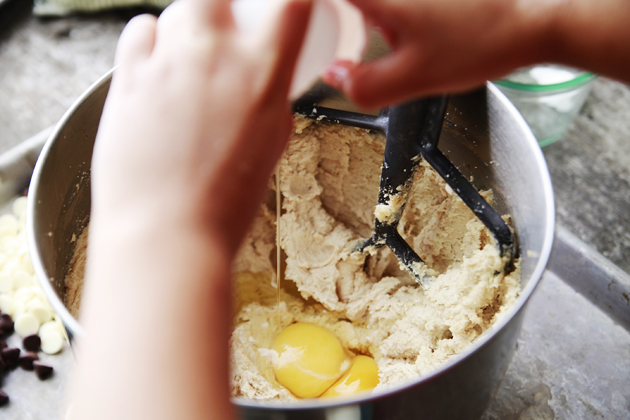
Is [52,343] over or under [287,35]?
under

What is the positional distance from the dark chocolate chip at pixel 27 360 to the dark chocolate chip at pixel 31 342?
14mm

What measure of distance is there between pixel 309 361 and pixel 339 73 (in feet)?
1.81

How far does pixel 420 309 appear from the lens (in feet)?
2.49

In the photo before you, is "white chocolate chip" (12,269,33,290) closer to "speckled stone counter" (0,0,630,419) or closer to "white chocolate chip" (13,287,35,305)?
"white chocolate chip" (13,287,35,305)

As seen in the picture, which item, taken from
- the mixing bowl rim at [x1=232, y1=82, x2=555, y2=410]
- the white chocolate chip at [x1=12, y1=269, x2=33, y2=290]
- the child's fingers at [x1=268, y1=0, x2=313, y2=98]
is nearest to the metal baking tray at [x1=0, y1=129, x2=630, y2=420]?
the white chocolate chip at [x1=12, y1=269, x2=33, y2=290]

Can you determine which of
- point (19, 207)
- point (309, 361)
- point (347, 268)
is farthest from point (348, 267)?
point (19, 207)

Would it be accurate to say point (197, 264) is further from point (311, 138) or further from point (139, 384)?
point (311, 138)

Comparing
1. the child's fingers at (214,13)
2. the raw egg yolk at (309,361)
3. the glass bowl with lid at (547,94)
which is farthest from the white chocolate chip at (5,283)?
the glass bowl with lid at (547,94)

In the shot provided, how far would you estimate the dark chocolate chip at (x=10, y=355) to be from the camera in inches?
33.6

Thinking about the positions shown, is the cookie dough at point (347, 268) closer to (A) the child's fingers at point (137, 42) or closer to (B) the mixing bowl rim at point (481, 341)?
(B) the mixing bowl rim at point (481, 341)

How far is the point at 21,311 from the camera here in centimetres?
92

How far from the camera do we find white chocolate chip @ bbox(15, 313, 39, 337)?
2.95 feet

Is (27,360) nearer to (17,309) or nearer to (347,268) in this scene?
(17,309)

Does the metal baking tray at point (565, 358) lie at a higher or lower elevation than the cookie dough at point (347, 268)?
lower
